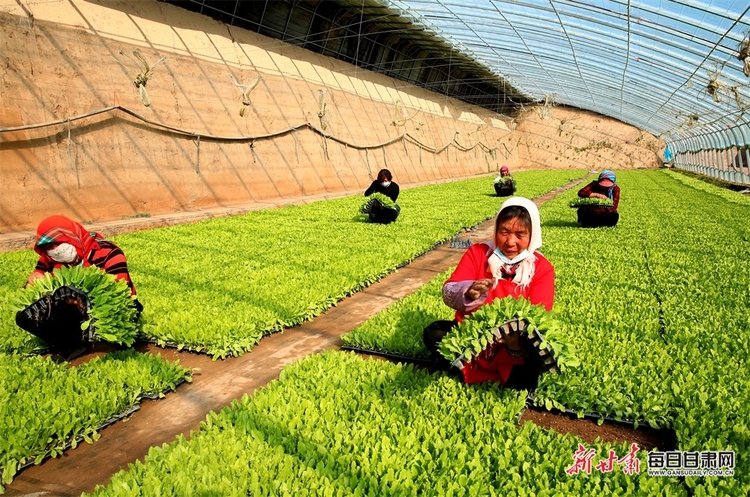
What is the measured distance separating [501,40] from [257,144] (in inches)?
611

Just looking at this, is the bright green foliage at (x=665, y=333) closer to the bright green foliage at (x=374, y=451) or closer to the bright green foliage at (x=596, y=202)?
the bright green foliage at (x=374, y=451)

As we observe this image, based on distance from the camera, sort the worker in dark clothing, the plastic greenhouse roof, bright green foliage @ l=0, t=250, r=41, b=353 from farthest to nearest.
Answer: the plastic greenhouse roof → the worker in dark clothing → bright green foliage @ l=0, t=250, r=41, b=353

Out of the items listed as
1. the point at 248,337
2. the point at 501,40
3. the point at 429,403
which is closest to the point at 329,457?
the point at 429,403

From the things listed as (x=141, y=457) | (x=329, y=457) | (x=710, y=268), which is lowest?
(x=141, y=457)

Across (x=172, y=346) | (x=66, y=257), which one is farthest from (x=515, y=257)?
(x=66, y=257)

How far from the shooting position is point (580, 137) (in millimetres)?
51156

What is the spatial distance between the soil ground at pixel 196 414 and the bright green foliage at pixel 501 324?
62cm

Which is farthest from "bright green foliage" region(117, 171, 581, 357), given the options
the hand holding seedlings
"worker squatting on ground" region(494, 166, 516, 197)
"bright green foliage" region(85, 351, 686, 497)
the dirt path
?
"worker squatting on ground" region(494, 166, 516, 197)

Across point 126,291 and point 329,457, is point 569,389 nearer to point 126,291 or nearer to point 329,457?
point 329,457

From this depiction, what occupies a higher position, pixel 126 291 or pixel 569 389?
pixel 569 389

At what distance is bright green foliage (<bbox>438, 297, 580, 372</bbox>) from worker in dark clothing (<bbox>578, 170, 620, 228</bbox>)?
830 cm

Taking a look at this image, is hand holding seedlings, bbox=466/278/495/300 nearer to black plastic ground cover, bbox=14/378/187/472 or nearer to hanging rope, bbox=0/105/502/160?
black plastic ground cover, bbox=14/378/187/472

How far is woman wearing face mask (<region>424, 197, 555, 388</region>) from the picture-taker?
318 cm

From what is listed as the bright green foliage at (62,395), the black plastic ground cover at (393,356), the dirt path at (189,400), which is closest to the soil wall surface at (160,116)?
the bright green foliage at (62,395)
